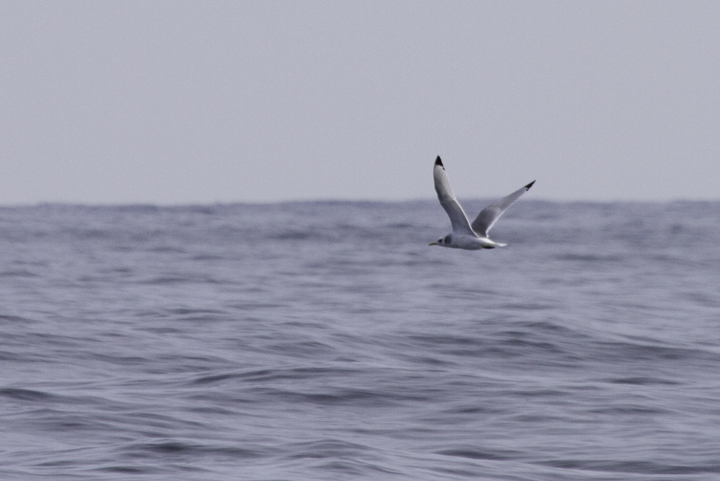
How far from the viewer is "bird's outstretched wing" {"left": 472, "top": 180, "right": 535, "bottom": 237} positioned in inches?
511

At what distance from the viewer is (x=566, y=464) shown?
952 centimetres

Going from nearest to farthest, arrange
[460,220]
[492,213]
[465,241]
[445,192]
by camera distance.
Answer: [445,192]
[460,220]
[465,241]
[492,213]

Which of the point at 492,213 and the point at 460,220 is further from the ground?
the point at 492,213

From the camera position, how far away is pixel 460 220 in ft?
41.8

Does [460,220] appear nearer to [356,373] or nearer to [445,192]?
[445,192]

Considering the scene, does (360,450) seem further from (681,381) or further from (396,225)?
(396,225)

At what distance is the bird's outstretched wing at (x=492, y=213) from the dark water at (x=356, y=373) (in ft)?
6.15

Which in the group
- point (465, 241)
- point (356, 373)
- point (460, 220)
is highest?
point (460, 220)

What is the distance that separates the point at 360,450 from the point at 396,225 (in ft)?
134

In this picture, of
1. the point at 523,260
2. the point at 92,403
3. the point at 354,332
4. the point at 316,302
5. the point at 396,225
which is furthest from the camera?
the point at 396,225

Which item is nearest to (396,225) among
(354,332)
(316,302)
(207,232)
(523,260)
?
(207,232)

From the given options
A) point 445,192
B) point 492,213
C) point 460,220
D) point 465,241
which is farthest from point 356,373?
point 492,213

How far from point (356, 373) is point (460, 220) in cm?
236

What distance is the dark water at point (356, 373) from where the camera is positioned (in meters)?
9.55
